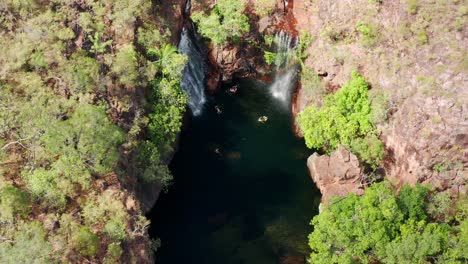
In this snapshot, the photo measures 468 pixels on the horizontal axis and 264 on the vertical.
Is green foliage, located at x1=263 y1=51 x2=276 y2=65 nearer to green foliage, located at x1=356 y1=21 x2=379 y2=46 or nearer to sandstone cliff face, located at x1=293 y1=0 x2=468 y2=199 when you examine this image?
sandstone cliff face, located at x1=293 y1=0 x2=468 y2=199

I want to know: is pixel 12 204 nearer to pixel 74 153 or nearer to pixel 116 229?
pixel 74 153

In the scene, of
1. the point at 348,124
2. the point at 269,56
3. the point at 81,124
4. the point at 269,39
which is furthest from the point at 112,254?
the point at 269,39

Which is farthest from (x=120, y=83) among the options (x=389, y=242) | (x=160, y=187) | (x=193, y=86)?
(x=389, y=242)

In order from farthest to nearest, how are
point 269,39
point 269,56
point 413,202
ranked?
point 269,56, point 269,39, point 413,202

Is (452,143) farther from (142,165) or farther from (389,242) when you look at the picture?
(142,165)

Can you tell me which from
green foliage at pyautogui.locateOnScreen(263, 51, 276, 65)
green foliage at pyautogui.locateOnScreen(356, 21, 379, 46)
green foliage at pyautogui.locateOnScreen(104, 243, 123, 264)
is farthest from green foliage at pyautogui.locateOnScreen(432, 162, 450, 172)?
green foliage at pyautogui.locateOnScreen(104, 243, 123, 264)

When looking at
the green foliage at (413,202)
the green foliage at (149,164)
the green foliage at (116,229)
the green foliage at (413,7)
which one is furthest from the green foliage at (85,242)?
the green foliage at (413,7)

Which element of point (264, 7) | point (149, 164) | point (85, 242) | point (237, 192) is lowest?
point (85, 242)
